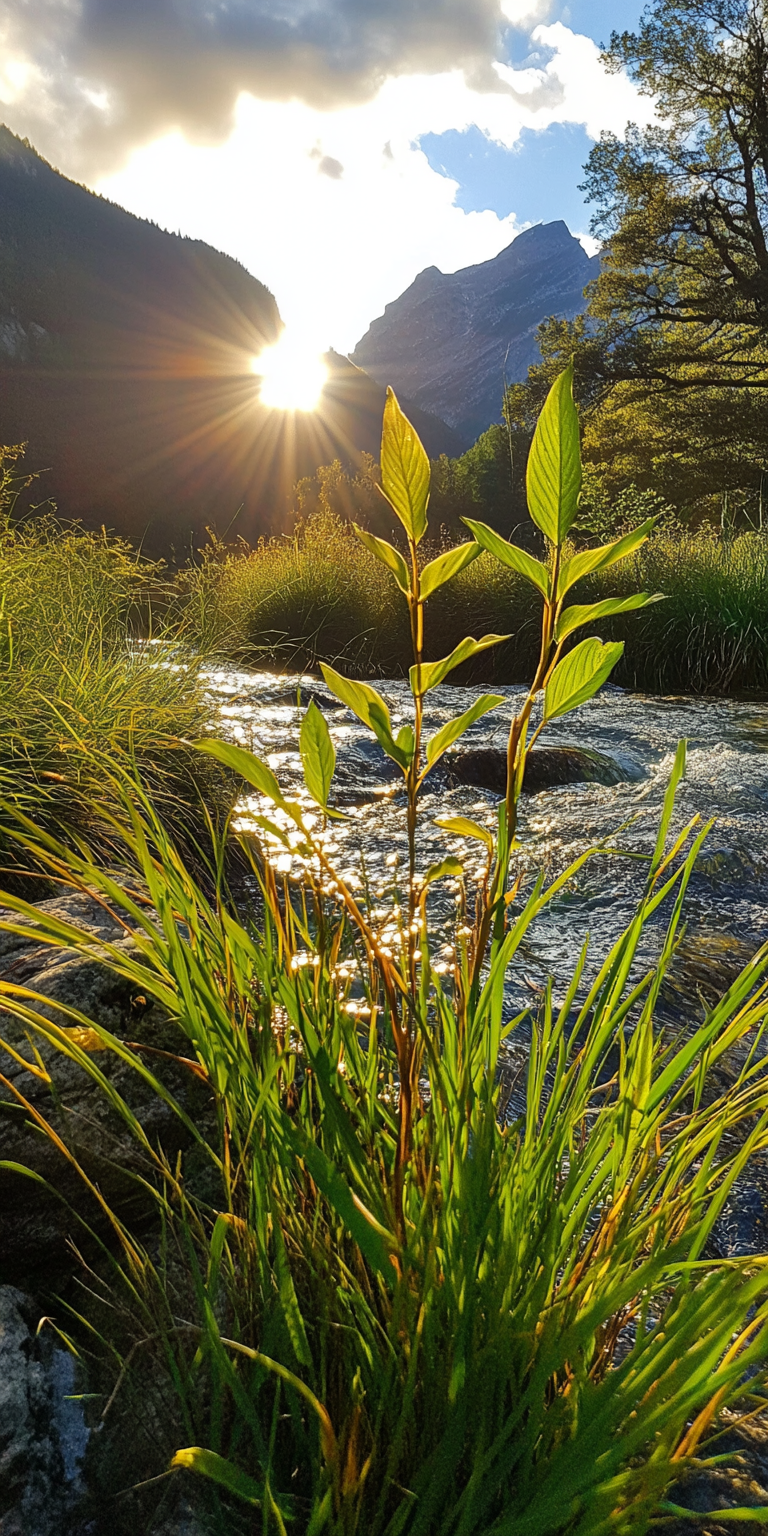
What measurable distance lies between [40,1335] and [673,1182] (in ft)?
2.62

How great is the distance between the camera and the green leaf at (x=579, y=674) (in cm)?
50

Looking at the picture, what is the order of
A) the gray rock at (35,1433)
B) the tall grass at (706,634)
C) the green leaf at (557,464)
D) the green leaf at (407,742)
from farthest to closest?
1. the tall grass at (706,634)
2. the gray rock at (35,1433)
3. the green leaf at (407,742)
4. the green leaf at (557,464)

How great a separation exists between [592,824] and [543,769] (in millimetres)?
856

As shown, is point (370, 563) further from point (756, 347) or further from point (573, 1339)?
point (756, 347)

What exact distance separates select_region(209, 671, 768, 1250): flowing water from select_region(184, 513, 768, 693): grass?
59.6 inches

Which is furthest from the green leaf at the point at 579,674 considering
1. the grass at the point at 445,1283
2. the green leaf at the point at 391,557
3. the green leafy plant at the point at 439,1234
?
the grass at the point at 445,1283

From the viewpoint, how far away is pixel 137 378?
67750 mm

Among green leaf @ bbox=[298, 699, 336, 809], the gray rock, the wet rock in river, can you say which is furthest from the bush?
the wet rock in river

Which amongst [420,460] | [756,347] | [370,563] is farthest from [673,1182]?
[756,347]

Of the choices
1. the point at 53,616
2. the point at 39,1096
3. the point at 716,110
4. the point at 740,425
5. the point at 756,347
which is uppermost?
the point at 716,110

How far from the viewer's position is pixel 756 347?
18078 millimetres

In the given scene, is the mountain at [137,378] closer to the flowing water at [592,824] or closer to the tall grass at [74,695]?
the flowing water at [592,824]

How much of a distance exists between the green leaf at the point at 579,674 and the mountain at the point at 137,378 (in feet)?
141

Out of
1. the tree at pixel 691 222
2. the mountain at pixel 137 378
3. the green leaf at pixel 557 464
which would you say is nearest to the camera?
the green leaf at pixel 557 464
